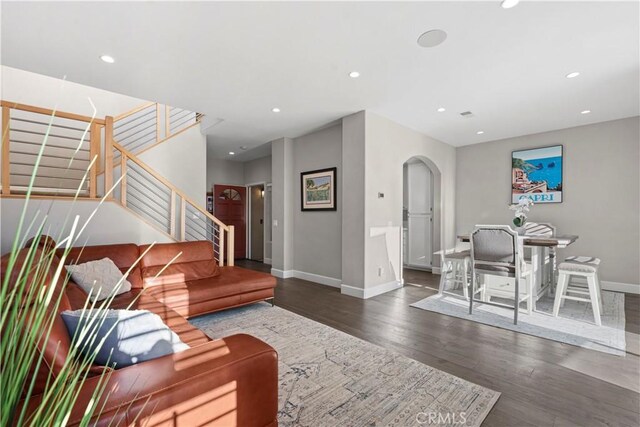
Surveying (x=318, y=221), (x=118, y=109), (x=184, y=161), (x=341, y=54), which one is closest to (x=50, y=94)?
(x=118, y=109)

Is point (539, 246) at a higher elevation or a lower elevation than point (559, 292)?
higher

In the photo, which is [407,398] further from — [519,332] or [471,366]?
[519,332]

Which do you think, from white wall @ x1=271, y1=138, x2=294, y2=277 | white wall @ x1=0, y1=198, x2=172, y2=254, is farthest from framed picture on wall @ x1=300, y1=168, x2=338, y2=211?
white wall @ x1=0, y1=198, x2=172, y2=254

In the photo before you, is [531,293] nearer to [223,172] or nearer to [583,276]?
[583,276]

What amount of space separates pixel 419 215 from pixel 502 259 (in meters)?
3.05

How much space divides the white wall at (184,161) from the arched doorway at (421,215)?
400cm

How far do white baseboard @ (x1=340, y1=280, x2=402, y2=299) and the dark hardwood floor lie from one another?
0.19 meters

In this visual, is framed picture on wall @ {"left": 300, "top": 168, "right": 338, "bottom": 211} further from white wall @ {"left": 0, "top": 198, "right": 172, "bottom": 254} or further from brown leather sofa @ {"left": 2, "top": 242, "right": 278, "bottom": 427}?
brown leather sofa @ {"left": 2, "top": 242, "right": 278, "bottom": 427}

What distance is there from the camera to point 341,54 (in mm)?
2703

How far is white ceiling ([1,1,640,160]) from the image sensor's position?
2.19 metres

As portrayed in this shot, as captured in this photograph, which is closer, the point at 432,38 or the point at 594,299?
the point at 432,38

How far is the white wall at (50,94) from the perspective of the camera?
4.48 m

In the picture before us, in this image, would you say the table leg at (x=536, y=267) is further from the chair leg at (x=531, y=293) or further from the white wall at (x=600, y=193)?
the white wall at (x=600, y=193)

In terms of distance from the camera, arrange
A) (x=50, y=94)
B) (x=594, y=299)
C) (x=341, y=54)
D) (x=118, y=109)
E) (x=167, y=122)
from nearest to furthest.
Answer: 1. (x=341, y=54)
2. (x=594, y=299)
3. (x=50, y=94)
4. (x=167, y=122)
5. (x=118, y=109)
